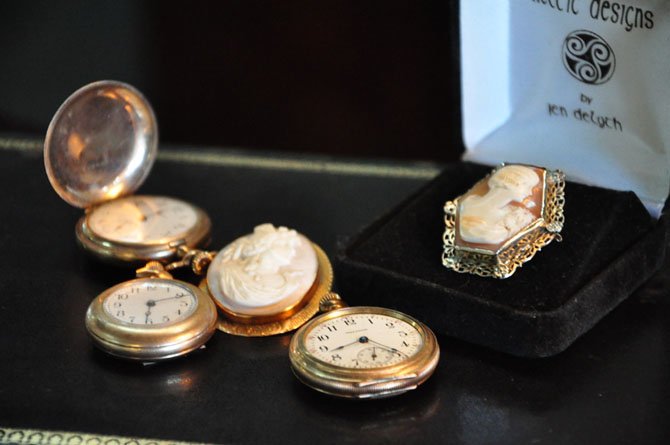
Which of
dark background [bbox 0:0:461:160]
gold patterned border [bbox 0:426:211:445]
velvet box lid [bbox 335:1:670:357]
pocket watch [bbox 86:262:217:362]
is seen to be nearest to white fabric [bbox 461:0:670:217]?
velvet box lid [bbox 335:1:670:357]

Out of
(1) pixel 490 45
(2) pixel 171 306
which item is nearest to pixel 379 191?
(1) pixel 490 45

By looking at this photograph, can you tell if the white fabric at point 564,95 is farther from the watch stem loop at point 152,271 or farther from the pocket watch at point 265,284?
the watch stem loop at point 152,271

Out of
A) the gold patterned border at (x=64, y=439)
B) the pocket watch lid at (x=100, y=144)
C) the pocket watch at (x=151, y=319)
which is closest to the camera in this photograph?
the gold patterned border at (x=64, y=439)

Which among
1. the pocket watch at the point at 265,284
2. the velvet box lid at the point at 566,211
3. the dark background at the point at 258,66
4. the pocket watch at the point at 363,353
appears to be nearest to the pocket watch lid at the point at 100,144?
the pocket watch at the point at 265,284

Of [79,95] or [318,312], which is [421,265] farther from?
[79,95]

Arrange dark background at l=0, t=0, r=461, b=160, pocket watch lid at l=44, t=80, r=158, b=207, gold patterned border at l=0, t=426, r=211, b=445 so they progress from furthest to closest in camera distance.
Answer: dark background at l=0, t=0, r=461, b=160 < pocket watch lid at l=44, t=80, r=158, b=207 < gold patterned border at l=0, t=426, r=211, b=445

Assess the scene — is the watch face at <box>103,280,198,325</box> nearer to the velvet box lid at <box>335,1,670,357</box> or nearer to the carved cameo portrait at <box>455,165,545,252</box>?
the velvet box lid at <box>335,1,670,357</box>

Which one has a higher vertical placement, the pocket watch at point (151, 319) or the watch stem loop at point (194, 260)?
the pocket watch at point (151, 319)
